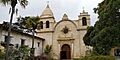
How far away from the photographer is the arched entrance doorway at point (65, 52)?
47000 mm

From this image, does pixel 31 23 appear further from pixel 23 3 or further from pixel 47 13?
pixel 47 13

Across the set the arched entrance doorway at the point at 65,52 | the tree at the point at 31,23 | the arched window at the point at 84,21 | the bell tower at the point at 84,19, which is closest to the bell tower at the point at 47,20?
the arched entrance doorway at the point at 65,52

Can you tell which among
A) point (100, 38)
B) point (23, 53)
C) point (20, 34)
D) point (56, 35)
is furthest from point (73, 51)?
point (100, 38)

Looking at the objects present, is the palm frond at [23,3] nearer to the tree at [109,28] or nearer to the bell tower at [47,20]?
the tree at [109,28]

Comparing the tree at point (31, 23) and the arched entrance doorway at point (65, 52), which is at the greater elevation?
the tree at point (31, 23)

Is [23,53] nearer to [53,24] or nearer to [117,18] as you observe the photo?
[117,18]

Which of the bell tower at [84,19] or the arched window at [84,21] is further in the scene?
the arched window at [84,21]

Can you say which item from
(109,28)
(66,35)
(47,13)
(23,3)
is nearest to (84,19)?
(66,35)

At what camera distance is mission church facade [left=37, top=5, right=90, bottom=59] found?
150 feet

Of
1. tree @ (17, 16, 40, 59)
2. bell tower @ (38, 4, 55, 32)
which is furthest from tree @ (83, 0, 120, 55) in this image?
bell tower @ (38, 4, 55, 32)

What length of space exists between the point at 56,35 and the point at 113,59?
77.5ft

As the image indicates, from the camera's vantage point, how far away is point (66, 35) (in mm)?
47062

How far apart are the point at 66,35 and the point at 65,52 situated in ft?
10.4

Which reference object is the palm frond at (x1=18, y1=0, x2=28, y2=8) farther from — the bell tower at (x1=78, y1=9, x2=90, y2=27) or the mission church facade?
the bell tower at (x1=78, y1=9, x2=90, y2=27)
